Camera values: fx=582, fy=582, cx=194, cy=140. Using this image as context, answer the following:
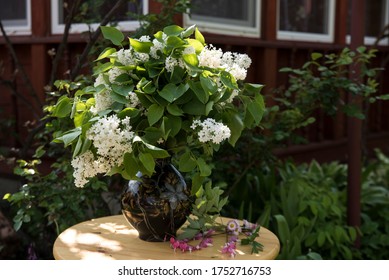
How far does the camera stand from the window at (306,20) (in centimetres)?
561

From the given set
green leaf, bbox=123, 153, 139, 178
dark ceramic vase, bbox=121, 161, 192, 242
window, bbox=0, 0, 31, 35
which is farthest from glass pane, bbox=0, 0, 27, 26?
green leaf, bbox=123, 153, 139, 178

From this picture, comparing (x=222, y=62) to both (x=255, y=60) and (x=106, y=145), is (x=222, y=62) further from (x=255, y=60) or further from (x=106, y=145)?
(x=255, y=60)

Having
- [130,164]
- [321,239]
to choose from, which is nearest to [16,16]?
[321,239]

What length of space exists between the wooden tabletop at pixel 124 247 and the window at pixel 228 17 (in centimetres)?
219

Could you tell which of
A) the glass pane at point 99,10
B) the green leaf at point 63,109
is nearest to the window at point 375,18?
the glass pane at point 99,10

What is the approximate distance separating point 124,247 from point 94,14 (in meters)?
2.29

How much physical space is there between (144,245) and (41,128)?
1875 millimetres

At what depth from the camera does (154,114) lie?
2.13 metres

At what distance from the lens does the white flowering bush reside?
209 cm

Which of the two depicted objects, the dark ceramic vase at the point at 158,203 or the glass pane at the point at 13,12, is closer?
the dark ceramic vase at the point at 158,203

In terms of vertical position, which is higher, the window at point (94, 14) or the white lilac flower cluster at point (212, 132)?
the window at point (94, 14)

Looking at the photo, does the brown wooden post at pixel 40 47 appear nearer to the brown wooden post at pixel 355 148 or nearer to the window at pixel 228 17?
the window at pixel 228 17

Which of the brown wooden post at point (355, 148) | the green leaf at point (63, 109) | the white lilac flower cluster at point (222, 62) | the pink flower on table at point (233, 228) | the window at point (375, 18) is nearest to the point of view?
the white lilac flower cluster at point (222, 62)

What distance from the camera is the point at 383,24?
756cm
